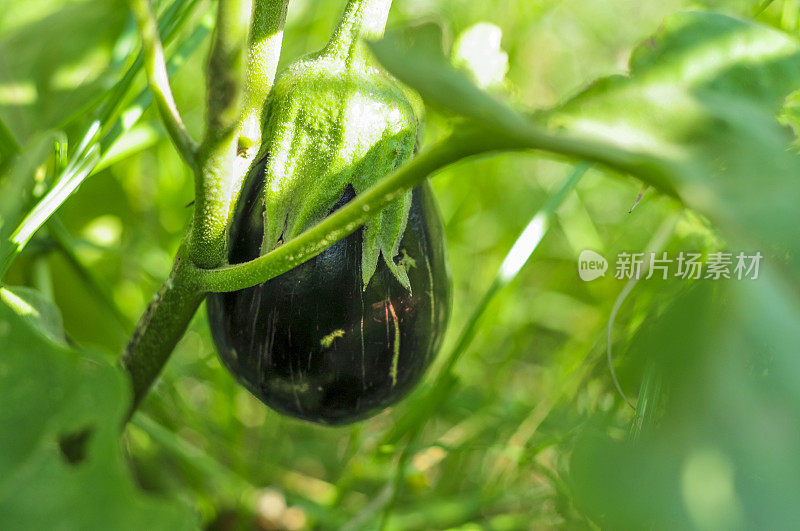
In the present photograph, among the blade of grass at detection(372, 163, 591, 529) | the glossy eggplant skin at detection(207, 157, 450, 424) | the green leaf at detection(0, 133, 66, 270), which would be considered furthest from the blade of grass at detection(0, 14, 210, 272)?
the blade of grass at detection(372, 163, 591, 529)

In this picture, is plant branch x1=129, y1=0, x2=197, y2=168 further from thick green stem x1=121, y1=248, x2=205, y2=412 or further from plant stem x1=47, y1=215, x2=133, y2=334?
plant stem x1=47, y1=215, x2=133, y2=334

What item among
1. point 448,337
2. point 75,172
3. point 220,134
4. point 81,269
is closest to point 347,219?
point 220,134

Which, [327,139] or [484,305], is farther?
[484,305]

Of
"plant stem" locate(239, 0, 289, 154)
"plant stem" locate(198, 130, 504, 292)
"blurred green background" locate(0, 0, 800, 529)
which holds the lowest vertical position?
"blurred green background" locate(0, 0, 800, 529)

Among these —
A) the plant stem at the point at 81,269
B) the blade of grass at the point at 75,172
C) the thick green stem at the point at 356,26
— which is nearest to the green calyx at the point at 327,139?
the thick green stem at the point at 356,26

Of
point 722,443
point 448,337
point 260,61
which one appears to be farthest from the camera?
point 448,337

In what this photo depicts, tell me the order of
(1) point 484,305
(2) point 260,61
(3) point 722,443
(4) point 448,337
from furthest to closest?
(4) point 448,337
(1) point 484,305
(2) point 260,61
(3) point 722,443

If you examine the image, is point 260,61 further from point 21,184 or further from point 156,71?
point 21,184
